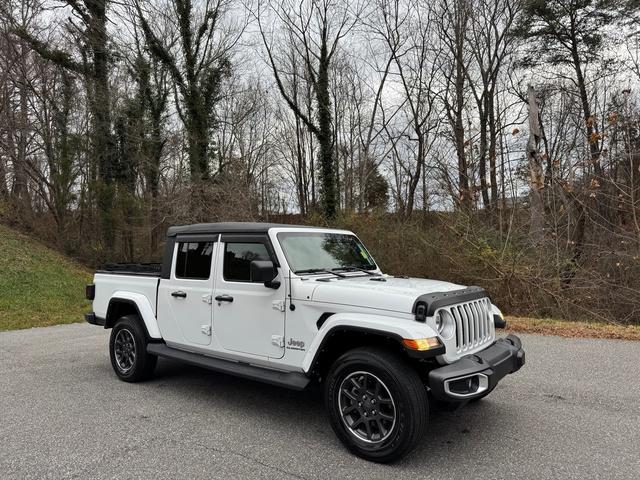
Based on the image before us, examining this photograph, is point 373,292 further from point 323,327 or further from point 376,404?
point 376,404

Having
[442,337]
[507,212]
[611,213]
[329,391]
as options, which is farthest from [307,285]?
[611,213]

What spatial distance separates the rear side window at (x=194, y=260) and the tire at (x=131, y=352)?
91cm

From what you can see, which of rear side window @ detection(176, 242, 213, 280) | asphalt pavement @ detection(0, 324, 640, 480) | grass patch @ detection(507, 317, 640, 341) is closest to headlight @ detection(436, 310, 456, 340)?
asphalt pavement @ detection(0, 324, 640, 480)

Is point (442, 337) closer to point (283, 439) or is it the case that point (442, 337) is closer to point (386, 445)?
point (386, 445)

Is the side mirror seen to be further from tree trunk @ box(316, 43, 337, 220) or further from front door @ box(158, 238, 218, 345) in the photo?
tree trunk @ box(316, 43, 337, 220)

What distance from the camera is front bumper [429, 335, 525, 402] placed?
3.26 metres

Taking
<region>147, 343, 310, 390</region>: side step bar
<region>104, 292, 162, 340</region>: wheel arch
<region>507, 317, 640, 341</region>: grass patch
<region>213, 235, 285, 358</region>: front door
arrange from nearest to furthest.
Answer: <region>147, 343, 310, 390</region>: side step bar, <region>213, 235, 285, 358</region>: front door, <region>104, 292, 162, 340</region>: wheel arch, <region>507, 317, 640, 341</region>: grass patch

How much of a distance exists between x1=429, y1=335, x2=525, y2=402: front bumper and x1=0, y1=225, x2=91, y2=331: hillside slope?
970 cm

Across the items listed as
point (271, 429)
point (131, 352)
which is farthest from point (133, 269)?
point (271, 429)

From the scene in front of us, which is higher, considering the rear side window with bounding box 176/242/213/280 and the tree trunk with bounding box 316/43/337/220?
the tree trunk with bounding box 316/43/337/220

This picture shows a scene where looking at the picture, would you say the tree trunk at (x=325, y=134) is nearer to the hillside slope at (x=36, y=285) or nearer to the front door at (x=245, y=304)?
the hillside slope at (x=36, y=285)

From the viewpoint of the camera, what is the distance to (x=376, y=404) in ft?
11.5

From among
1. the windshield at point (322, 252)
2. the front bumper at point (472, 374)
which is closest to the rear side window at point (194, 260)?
the windshield at point (322, 252)

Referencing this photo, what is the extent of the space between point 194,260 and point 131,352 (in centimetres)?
148
